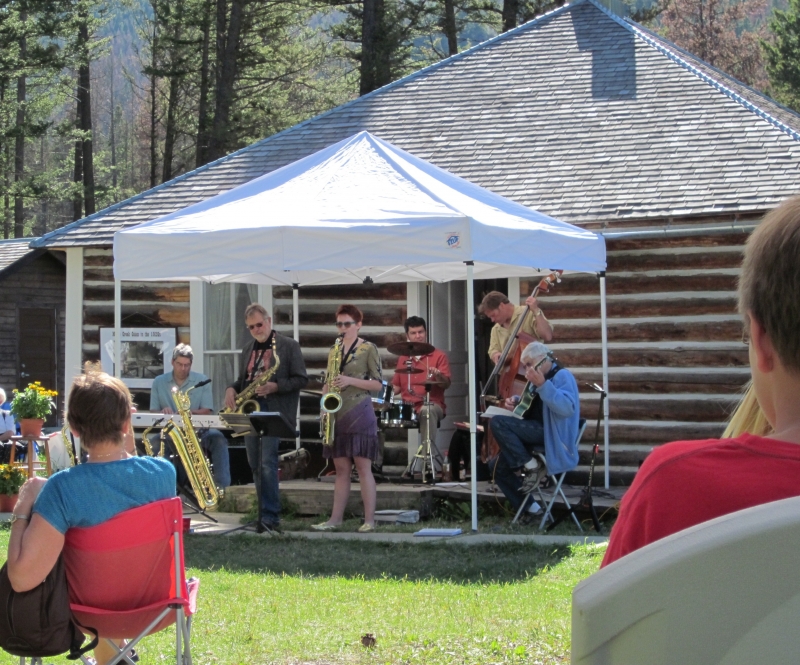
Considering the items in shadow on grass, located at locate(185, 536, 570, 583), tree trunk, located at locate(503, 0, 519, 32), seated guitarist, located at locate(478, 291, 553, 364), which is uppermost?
tree trunk, located at locate(503, 0, 519, 32)

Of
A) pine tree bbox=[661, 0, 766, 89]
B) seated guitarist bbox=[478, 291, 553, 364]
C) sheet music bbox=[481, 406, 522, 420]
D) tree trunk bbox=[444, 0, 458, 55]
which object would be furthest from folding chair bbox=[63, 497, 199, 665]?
pine tree bbox=[661, 0, 766, 89]

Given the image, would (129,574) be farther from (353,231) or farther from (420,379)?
(420,379)

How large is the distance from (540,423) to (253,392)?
2.22m

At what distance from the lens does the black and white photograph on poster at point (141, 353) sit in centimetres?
1160

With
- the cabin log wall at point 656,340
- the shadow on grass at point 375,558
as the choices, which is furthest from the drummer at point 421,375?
the shadow on grass at point 375,558

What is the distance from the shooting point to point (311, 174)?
8719 millimetres

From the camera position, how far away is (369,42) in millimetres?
22406

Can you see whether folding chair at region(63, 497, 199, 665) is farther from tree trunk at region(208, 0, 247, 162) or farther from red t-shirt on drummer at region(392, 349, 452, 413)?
tree trunk at region(208, 0, 247, 162)

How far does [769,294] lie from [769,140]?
33.5ft

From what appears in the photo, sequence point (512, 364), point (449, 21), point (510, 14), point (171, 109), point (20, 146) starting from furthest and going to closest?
point (171, 109) < point (20, 146) < point (449, 21) < point (510, 14) < point (512, 364)

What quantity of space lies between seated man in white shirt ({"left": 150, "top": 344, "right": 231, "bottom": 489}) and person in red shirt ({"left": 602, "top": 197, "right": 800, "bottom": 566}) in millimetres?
8185

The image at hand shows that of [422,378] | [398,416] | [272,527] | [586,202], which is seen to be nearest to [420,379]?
[422,378]

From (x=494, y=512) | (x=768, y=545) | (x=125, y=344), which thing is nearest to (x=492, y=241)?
(x=494, y=512)

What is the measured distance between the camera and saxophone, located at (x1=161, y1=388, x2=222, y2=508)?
8.45 metres
